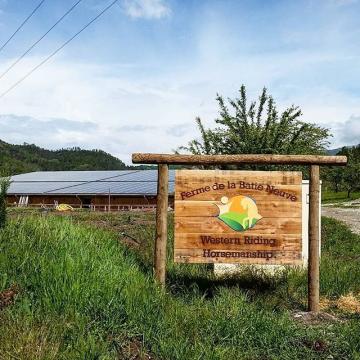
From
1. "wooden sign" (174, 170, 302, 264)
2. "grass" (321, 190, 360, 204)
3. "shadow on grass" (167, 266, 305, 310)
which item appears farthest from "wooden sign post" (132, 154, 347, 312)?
"grass" (321, 190, 360, 204)

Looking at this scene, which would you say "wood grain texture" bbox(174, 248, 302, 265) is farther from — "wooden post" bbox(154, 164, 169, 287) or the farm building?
the farm building

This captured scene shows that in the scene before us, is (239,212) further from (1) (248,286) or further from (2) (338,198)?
(2) (338,198)

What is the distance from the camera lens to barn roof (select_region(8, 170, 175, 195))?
40603 mm

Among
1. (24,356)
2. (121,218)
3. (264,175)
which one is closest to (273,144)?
(121,218)

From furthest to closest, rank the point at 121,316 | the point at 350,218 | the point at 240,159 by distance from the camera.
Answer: the point at 350,218 → the point at 240,159 → the point at 121,316

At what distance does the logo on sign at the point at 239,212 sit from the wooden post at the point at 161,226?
0.78 meters

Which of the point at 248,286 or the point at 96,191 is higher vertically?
the point at 96,191

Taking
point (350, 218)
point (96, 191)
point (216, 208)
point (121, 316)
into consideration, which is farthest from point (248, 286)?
point (96, 191)

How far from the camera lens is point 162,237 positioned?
729 cm

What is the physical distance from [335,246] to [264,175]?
25.1 feet

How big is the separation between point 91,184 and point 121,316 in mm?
40778

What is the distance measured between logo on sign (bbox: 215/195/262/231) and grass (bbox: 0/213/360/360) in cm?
91

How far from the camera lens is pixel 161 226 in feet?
23.9

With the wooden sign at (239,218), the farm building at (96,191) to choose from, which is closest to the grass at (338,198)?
the farm building at (96,191)
